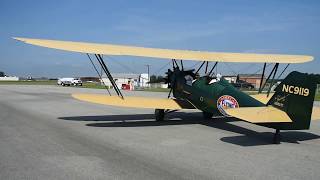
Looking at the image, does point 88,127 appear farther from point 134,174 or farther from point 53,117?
point 134,174

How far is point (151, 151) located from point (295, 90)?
137 inches

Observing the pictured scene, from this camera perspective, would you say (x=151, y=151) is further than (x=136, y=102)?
No

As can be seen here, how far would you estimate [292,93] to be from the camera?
8328mm

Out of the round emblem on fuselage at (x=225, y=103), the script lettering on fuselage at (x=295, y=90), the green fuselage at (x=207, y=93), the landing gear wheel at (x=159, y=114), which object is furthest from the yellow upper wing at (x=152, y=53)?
the script lettering on fuselage at (x=295, y=90)

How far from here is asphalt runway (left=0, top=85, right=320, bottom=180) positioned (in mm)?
5934

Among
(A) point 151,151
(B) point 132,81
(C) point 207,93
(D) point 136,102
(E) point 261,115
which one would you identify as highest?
(C) point 207,93

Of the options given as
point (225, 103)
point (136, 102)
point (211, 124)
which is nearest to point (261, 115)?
point (225, 103)

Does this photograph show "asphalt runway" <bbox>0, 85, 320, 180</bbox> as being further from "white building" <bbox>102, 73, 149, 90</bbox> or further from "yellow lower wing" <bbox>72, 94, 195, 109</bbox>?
"white building" <bbox>102, 73, 149, 90</bbox>

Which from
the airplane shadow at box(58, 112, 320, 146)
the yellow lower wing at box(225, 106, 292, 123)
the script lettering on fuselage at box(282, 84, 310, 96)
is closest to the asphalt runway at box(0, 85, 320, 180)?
the airplane shadow at box(58, 112, 320, 146)

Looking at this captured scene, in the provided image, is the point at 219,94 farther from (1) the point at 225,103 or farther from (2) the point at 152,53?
(2) the point at 152,53

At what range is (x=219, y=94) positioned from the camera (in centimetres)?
1084

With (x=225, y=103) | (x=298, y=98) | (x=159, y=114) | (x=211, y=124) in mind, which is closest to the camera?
(x=298, y=98)

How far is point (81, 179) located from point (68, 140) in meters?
3.42

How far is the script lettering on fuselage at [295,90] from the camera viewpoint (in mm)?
8000
